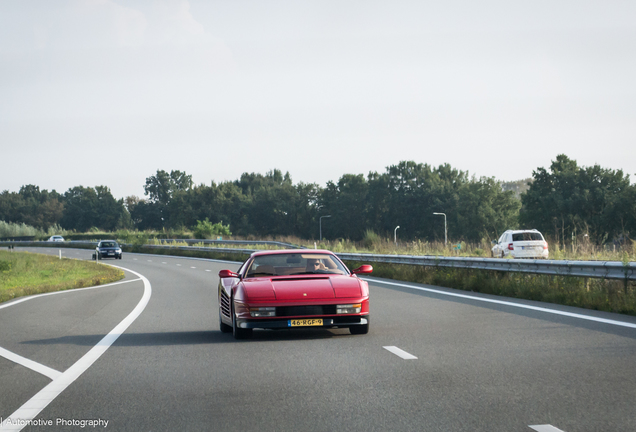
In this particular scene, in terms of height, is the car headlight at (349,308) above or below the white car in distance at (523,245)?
below

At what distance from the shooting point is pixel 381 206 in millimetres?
132625

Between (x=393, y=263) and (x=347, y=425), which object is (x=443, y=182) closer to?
(x=393, y=263)

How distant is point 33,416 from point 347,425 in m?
2.51

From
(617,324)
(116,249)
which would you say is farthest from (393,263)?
(116,249)

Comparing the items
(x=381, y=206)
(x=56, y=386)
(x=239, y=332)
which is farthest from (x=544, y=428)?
(x=381, y=206)

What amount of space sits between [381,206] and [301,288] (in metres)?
124

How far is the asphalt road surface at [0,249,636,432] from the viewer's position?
17.3 feet

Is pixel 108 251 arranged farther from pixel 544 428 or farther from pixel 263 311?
pixel 544 428

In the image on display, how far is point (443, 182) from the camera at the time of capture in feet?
420

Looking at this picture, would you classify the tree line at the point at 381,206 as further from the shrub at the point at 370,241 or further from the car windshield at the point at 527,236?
the car windshield at the point at 527,236

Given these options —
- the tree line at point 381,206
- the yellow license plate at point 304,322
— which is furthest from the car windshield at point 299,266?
the tree line at point 381,206

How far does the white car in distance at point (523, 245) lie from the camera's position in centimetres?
2976

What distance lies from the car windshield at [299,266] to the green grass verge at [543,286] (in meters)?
5.25

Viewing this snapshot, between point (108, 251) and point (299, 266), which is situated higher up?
point (299, 266)
